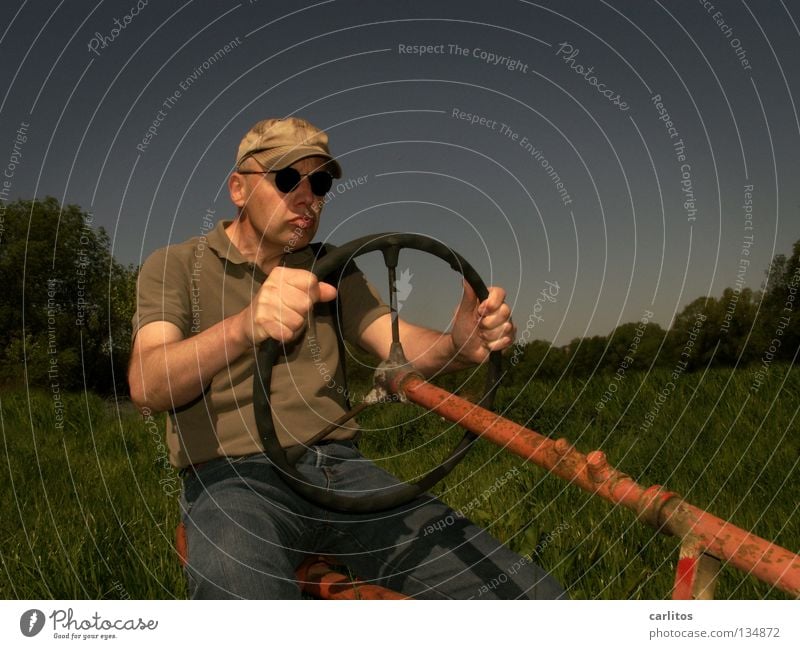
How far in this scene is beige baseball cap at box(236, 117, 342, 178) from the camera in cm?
255

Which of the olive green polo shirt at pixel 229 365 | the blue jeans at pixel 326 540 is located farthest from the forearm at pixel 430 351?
the blue jeans at pixel 326 540

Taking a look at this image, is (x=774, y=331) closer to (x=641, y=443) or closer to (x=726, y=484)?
(x=641, y=443)

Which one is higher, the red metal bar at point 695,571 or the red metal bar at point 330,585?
the red metal bar at point 695,571

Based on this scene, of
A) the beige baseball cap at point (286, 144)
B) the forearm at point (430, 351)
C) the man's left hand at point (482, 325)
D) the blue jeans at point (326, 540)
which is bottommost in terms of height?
the blue jeans at point (326, 540)

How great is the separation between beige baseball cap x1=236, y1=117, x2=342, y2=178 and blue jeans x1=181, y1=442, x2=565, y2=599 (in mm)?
929

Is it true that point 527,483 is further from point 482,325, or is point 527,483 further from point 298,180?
point 298,180

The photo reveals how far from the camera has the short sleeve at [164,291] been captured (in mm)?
2455

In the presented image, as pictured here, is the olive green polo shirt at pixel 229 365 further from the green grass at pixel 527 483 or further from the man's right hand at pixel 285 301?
the green grass at pixel 527 483

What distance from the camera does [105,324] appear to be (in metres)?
5.36

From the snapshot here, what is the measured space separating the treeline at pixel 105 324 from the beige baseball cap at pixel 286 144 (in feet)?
3.24

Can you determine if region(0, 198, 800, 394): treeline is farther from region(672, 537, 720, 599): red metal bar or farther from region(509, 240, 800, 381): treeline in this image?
region(672, 537, 720, 599): red metal bar

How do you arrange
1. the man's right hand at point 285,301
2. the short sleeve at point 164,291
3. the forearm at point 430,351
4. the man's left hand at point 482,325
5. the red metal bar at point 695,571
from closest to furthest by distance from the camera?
the red metal bar at point 695,571, the man's right hand at point 285,301, the man's left hand at point 482,325, the short sleeve at point 164,291, the forearm at point 430,351

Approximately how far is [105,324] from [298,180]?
3.28 m

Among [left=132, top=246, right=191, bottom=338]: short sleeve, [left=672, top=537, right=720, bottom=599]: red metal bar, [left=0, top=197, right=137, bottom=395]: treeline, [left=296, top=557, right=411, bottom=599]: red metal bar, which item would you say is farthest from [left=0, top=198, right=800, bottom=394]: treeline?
[left=672, top=537, right=720, bottom=599]: red metal bar
